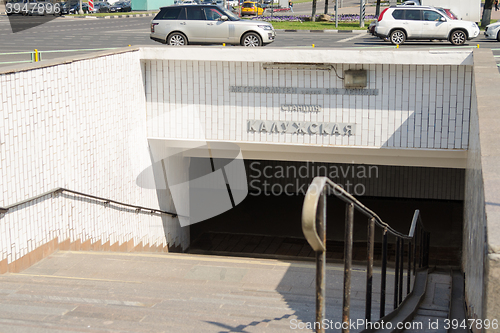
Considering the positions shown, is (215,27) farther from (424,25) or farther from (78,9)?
(78,9)

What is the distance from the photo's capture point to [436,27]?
22.2 metres

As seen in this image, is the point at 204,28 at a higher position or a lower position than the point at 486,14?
lower

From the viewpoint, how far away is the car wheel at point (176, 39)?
18.1 metres

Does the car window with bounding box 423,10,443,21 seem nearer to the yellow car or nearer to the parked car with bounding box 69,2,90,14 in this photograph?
the yellow car

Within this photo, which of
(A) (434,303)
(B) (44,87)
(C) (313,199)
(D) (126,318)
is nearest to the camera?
(C) (313,199)

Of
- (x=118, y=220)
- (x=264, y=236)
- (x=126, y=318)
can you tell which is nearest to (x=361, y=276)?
(x=126, y=318)

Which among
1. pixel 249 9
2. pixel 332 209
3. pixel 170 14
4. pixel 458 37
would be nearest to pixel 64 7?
pixel 249 9

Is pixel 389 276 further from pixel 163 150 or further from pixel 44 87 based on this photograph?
pixel 163 150

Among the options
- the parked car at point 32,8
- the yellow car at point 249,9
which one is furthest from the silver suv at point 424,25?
the parked car at point 32,8

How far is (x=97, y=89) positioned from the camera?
375 inches

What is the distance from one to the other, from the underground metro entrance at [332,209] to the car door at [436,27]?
729cm

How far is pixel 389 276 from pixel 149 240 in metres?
6.37

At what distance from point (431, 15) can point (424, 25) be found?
0.56 metres

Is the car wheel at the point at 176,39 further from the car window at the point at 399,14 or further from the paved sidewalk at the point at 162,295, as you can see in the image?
the paved sidewalk at the point at 162,295
